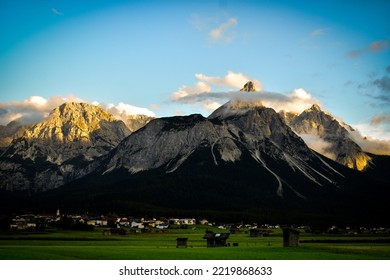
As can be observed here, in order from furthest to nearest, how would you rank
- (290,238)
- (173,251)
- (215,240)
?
(215,240) → (290,238) → (173,251)

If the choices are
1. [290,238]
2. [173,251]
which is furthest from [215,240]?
[173,251]

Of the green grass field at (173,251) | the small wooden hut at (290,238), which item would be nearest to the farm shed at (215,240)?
the green grass field at (173,251)

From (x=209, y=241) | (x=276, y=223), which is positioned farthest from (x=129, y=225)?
(x=209, y=241)

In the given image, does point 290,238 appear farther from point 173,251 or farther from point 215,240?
point 173,251

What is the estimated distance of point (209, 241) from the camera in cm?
7844

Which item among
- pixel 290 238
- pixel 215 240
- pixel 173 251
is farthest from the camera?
pixel 215 240

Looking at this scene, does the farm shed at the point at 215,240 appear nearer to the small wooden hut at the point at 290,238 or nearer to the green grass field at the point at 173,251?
the green grass field at the point at 173,251

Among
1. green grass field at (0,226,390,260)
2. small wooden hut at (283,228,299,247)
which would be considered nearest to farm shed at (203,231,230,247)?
green grass field at (0,226,390,260)
